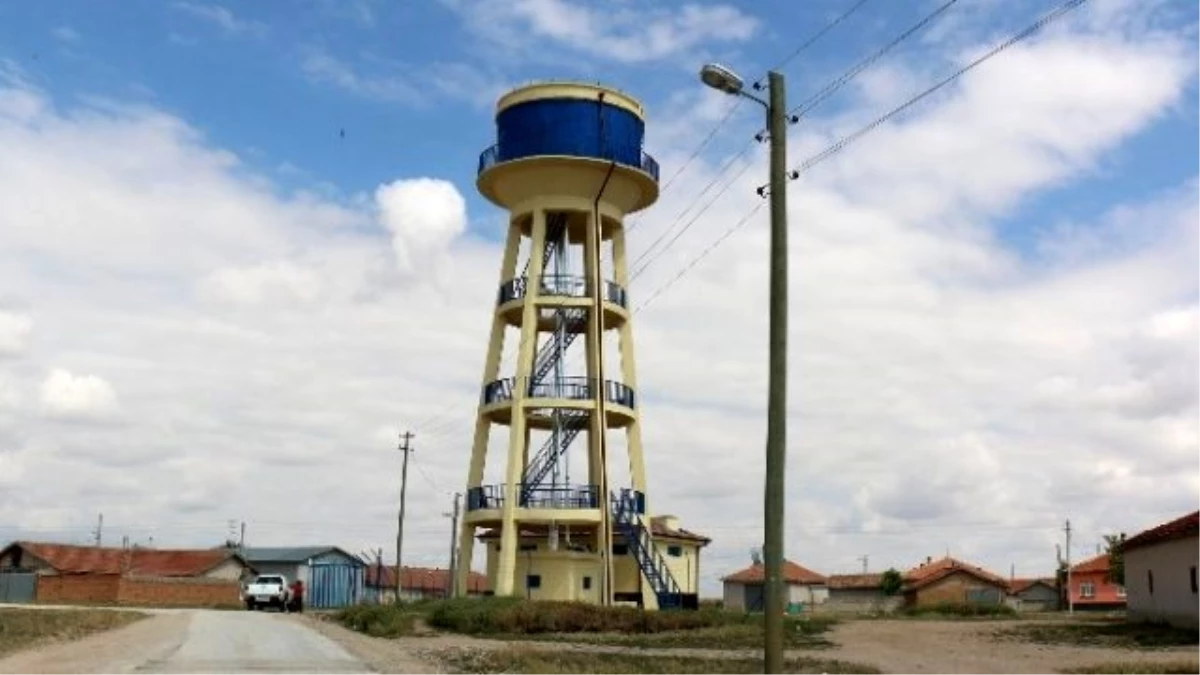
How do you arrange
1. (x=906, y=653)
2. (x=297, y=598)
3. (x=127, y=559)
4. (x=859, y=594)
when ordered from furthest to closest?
1. (x=859, y=594)
2. (x=127, y=559)
3. (x=297, y=598)
4. (x=906, y=653)

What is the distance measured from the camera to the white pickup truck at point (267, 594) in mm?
64000

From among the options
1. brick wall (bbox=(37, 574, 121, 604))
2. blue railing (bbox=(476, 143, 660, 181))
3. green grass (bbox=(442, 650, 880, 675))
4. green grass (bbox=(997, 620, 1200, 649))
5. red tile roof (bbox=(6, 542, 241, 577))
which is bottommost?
green grass (bbox=(442, 650, 880, 675))

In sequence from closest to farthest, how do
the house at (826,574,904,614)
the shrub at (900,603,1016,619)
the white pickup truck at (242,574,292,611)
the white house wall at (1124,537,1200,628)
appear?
the white house wall at (1124,537,1200,628), the white pickup truck at (242,574,292,611), the shrub at (900,603,1016,619), the house at (826,574,904,614)

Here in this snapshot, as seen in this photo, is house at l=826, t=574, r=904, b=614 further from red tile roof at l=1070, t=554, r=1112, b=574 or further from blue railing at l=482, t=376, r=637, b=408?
blue railing at l=482, t=376, r=637, b=408

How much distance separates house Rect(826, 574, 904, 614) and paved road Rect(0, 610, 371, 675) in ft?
229

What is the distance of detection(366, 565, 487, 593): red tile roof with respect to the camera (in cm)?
10453

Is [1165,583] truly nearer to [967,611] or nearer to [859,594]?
[967,611]

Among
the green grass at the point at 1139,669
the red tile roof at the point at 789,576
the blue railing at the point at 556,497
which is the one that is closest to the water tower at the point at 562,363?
the blue railing at the point at 556,497

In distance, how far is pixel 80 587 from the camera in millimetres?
74250

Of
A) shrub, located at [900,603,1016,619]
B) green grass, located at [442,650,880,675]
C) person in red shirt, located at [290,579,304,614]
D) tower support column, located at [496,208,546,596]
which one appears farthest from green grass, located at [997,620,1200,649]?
person in red shirt, located at [290,579,304,614]

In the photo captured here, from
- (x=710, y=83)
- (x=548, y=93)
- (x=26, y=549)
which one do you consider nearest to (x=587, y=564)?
(x=548, y=93)

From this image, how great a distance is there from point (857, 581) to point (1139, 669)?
86.8 meters

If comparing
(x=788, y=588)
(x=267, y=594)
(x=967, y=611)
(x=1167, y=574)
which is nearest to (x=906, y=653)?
(x=1167, y=574)

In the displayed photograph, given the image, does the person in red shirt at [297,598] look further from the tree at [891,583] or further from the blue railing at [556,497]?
the tree at [891,583]
